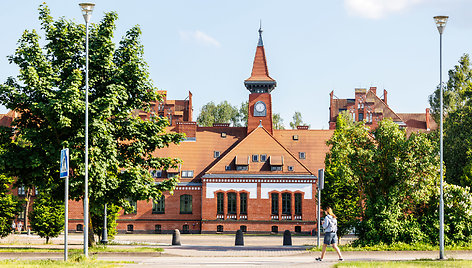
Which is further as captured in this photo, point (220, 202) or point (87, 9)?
point (220, 202)

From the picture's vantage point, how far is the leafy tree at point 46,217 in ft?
129

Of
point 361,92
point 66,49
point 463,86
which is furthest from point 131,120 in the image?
point 361,92

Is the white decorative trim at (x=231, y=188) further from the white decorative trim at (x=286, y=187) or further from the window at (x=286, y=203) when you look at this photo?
the window at (x=286, y=203)

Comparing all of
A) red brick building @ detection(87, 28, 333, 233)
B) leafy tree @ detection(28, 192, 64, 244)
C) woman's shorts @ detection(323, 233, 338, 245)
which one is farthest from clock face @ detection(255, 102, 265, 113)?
woman's shorts @ detection(323, 233, 338, 245)

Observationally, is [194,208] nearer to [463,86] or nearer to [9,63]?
[463,86]

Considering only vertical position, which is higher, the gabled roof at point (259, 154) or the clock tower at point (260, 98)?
the clock tower at point (260, 98)

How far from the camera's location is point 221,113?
111812 mm

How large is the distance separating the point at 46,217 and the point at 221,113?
242 ft

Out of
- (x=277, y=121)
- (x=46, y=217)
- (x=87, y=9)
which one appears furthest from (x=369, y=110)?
(x=87, y=9)

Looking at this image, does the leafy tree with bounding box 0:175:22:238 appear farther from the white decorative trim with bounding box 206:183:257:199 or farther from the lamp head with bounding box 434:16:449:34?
the lamp head with bounding box 434:16:449:34

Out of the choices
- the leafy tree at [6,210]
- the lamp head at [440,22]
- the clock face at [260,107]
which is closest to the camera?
the lamp head at [440,22]

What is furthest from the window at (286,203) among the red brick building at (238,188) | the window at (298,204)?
the window at (298,204)

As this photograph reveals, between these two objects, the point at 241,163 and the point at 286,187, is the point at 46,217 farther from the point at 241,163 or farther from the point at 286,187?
the point at 286,187

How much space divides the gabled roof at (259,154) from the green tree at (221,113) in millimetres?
47136
